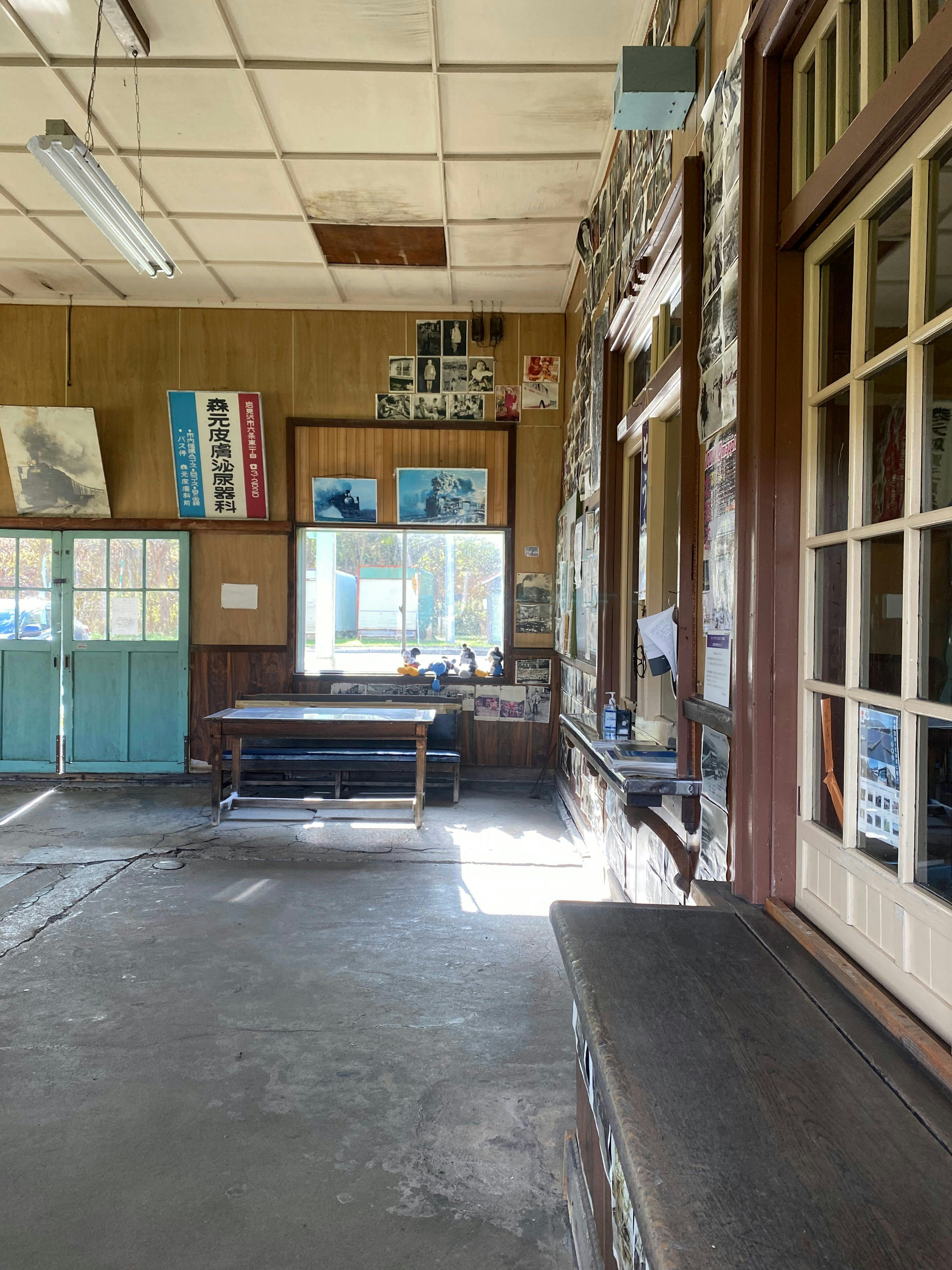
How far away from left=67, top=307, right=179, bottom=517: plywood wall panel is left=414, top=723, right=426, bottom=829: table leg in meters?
3.16

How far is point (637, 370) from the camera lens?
4.36 meters

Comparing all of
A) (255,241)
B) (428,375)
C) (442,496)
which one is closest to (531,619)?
(442,496)

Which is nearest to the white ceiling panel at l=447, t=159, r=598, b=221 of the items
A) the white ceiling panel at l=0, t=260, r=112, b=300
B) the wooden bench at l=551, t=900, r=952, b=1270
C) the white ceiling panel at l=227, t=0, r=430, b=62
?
the white ceiling panel at l=227, t=0, r=430, b=62

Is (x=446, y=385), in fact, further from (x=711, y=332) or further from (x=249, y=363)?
(x=711, y=332)

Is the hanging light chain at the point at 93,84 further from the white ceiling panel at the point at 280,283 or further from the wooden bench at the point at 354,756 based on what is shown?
the wooden bench at the point at 354,756

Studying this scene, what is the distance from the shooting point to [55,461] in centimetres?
700

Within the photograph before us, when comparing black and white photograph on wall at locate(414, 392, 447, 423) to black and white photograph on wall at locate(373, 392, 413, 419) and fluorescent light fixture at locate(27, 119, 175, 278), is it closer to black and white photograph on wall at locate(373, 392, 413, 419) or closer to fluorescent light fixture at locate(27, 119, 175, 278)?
black and white photograph on wall at locate(373, 392, 413, 419)

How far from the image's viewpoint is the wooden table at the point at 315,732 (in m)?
5.43

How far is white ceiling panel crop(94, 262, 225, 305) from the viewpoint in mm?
6559

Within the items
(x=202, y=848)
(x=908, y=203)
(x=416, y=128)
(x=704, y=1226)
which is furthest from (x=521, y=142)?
(x=704, y=1226)

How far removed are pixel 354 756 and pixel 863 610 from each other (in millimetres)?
4813

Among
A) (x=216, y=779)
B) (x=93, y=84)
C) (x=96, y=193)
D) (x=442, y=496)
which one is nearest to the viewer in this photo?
(x=96, y=193)

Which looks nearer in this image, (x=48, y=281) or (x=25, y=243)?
(x=25, y=243)

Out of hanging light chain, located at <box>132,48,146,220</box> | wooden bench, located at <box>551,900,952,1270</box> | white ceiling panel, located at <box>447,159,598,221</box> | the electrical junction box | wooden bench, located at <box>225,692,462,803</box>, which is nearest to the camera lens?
wooden bench, located at <box>551,900,952,1270</box>
